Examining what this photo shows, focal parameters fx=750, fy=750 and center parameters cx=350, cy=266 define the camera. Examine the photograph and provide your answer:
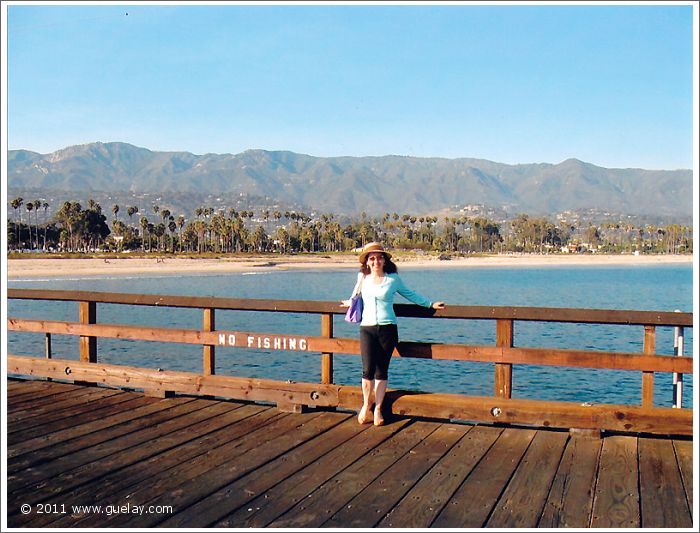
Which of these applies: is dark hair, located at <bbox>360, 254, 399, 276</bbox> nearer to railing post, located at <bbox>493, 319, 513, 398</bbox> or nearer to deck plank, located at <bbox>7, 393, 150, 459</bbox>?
railing post, located at <bbox>493, 319, 513, 398</bbox>

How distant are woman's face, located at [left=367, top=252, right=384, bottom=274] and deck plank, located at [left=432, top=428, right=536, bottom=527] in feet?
5.37

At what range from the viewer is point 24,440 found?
5727 mm

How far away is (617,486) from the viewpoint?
→ 4648mm

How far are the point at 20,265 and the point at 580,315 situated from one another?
282 feet

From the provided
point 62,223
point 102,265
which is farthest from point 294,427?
point 62,223

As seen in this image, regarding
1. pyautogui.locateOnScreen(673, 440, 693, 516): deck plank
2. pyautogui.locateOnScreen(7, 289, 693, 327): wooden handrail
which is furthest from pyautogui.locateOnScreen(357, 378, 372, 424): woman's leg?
pyautogui.locateOnScreen(673, 440, 693, 516): deck plank

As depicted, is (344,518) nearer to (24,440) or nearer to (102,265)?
(24,440)

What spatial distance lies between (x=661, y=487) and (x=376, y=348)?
2.39 m

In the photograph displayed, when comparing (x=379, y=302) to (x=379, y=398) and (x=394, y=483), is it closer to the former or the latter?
(x=379, y=398)

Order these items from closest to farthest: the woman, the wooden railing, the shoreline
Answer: the wooden railing → the woman → the shoreline

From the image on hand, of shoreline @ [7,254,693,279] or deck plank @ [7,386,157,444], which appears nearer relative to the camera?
deck plank @ [7,386,157,444]

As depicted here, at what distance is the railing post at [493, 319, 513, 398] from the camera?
20.4ft

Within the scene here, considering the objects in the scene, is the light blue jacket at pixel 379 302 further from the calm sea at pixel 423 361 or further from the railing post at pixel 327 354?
the calm sea at pixel 423 361

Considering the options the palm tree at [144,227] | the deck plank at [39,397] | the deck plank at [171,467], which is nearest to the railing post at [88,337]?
the deck plank at [39,397]
